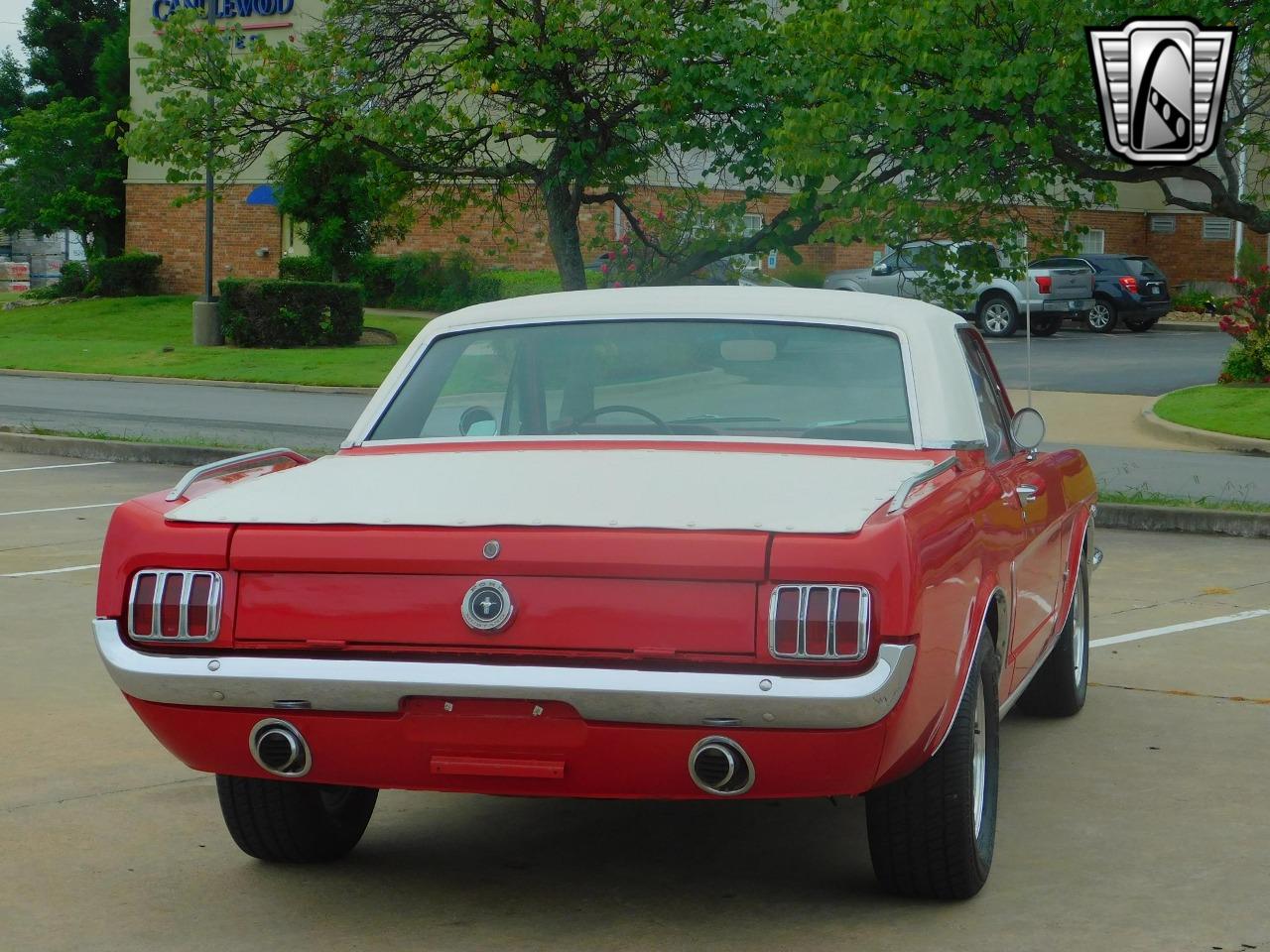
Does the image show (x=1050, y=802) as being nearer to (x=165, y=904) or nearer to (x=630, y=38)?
(x=165, y=904)

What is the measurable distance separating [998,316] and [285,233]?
2014 cm

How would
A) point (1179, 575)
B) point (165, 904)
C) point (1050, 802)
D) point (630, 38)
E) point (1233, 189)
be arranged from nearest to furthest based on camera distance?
point (165, 904), point (1050, 802), point (1179, 575), point (1233, 189), point (630, 38)

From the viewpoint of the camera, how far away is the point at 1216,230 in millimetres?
50344

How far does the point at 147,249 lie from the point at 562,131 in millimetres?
32048

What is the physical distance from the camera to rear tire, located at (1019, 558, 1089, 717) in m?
6.71

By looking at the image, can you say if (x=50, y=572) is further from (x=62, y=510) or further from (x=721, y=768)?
(x=721, y=768)

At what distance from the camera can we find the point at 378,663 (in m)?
4.09

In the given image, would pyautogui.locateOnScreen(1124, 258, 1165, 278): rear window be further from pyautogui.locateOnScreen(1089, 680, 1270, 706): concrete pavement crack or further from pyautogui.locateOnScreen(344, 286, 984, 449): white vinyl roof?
pyautogui.locateOnScreen(344, 286, 984, 449): white vinyl roof

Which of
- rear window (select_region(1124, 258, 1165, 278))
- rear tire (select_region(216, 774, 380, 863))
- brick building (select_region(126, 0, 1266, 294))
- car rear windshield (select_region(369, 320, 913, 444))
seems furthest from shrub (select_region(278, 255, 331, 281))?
rear tire (select_region(216, 774, 380, 863))

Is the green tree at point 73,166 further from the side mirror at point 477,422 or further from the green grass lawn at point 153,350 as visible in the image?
the side mirror at point 477,422

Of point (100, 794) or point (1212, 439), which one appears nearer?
point (100, 794)

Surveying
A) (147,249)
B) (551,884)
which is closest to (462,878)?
(551,884)

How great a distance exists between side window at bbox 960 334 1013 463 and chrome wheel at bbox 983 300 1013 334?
31302mm

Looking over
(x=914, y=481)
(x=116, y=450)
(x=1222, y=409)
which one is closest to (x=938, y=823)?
(x=914, y=481)
